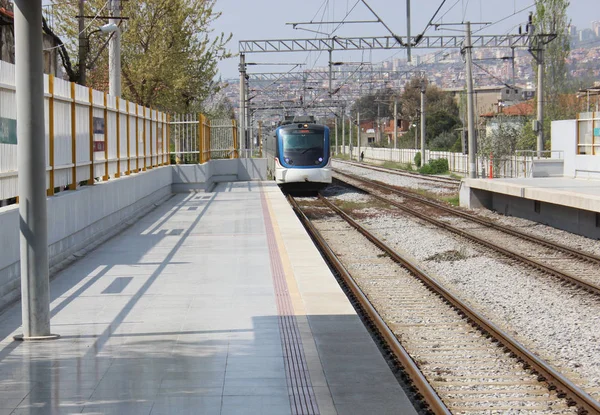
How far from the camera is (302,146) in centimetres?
3444

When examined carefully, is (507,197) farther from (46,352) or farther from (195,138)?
(46,352)

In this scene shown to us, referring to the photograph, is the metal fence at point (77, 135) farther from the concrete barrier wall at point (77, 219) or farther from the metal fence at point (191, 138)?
the metal fence at point (191, 138)

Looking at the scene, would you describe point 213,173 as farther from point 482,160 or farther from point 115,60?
point 115,60

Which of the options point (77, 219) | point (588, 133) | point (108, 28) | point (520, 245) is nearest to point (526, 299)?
point (520, 245)

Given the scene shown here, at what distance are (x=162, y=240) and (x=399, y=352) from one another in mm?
8545

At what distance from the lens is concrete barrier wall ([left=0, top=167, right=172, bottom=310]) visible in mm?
10305

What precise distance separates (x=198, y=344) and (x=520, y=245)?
1192cm

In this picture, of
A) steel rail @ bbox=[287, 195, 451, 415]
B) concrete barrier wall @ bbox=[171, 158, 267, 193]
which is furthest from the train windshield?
steel rail @ bbox=[287, 195, 451, 415]

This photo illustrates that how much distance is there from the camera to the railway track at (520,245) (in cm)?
1441

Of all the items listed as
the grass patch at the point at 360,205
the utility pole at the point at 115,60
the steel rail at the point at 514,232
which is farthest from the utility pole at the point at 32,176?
the grass patch at the point at 360,205

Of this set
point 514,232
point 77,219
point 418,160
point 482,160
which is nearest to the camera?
point 77,219

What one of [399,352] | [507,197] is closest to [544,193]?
[507,197]

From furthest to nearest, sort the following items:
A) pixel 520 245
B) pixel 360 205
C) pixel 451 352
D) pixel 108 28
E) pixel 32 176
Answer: pixel 360 205
pixel 108 28
pixel 520 245
pixel 451 352
pixel 32 176

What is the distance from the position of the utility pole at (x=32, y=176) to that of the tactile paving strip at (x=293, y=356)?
2146 mm
